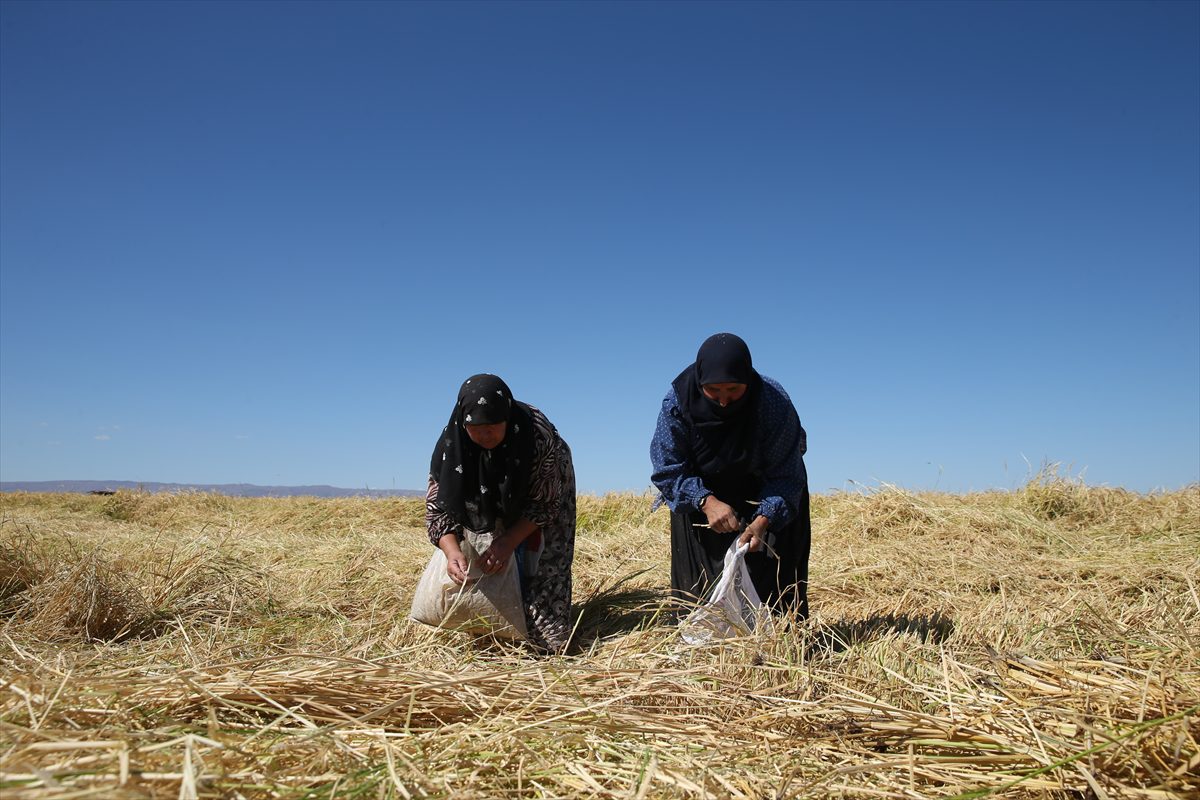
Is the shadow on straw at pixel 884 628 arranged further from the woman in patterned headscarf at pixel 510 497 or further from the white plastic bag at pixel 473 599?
the white plastic bag at pixel 473 599

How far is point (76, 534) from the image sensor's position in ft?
21.7

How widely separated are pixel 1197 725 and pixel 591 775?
108 cm

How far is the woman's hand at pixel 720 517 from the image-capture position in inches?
122

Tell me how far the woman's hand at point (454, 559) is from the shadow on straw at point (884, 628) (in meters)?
1.38

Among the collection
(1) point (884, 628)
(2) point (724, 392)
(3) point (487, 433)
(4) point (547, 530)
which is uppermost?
(2) point (724, 392)

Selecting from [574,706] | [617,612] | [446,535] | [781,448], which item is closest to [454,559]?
[446,535]

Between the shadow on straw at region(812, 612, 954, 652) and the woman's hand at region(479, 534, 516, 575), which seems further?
the woman's hand at region(479, 534, 516, 575)

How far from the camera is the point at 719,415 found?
320 cm

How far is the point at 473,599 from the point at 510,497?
446 millimetres

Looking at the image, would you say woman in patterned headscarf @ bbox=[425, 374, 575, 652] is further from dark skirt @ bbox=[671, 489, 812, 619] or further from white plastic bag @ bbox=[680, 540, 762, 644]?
white plastic bag @ bbox=[680, 540, 762, 644]

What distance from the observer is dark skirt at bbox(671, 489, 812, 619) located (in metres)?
3.29

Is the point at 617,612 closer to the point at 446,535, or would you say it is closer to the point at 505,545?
the point at 505,545

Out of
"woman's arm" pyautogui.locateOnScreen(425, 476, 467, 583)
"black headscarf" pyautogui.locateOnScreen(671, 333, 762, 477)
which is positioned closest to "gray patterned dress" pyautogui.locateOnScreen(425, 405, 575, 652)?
"woman's arm" pyautogui.locateOnScreen(425, 476, 467, 583)

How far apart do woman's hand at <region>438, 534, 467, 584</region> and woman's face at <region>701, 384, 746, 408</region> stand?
3.91ft
